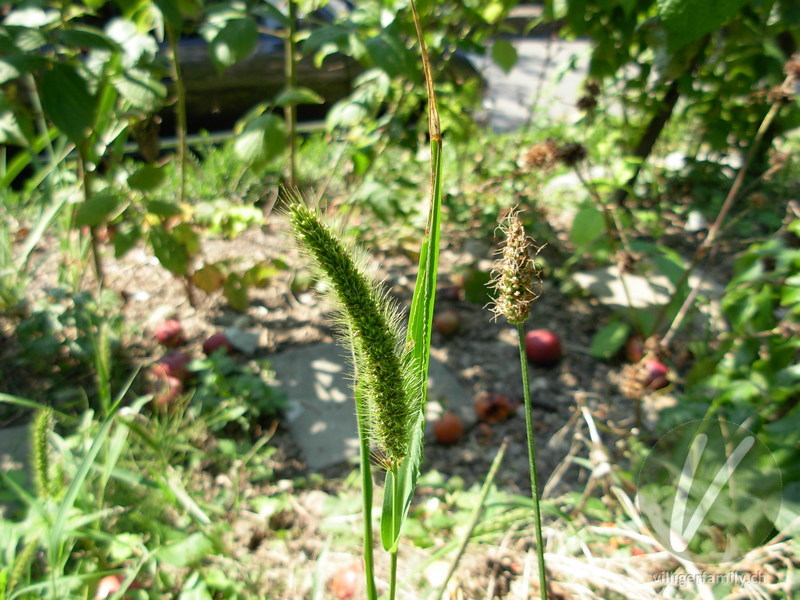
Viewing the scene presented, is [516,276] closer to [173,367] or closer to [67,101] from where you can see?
[67,101]

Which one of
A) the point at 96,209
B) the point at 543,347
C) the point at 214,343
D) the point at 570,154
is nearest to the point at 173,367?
the point at 214,343

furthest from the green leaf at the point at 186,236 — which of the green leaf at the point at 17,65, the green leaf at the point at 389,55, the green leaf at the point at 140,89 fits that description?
the green leaf at the point at 389,55

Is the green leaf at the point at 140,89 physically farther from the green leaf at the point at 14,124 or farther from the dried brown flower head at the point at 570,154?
the dried brown flower head at the point at 570,154

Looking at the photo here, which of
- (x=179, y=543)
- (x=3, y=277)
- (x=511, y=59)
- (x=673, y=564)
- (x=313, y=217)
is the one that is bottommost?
(x=179, y=543)

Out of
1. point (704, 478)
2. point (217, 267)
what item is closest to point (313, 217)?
point (704, 478)

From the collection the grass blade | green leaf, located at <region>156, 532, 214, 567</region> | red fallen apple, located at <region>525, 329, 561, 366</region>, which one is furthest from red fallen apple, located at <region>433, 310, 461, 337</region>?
the grass blade

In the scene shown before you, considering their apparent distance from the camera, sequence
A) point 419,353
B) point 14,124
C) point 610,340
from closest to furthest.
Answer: point 419,353
point 14,124
point 610,340

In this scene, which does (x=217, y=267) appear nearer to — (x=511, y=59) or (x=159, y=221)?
(x=159, y=221)
